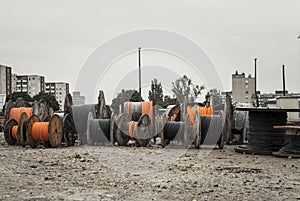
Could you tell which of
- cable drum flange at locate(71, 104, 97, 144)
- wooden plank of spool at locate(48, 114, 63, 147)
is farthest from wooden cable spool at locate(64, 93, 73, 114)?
wooden plank of spool at locate(48, 114, 63, 147)

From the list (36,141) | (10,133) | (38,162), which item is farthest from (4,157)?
(10,133)

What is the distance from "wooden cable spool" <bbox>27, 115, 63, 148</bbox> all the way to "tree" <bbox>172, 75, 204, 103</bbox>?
1632cm

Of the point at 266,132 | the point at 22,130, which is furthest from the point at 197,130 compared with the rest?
the point at 22,130

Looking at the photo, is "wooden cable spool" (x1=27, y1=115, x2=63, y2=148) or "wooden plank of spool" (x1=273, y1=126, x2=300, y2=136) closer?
"wooden plank of spool" (x1=273, y1=126, x2=300, y2=136)

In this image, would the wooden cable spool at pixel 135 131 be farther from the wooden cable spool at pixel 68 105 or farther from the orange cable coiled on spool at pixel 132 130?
the wooden cable spool at pixel 68 105

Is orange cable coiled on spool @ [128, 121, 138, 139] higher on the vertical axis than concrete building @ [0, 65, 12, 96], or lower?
lower

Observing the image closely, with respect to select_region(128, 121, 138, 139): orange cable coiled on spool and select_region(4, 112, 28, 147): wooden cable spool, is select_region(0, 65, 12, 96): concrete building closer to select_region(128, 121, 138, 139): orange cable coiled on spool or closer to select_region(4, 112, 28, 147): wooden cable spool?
select_region(4, 112, 28, 147): wooden cable spool

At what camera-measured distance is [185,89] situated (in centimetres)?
3212

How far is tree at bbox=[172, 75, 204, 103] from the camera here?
101 ft

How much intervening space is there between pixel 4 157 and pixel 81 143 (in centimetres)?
441

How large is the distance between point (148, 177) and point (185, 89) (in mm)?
24769

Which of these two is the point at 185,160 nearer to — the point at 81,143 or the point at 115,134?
the point at 115,134

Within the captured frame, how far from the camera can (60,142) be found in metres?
14.0

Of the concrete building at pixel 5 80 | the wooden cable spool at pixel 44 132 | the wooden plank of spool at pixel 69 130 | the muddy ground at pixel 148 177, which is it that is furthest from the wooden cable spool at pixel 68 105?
the concrete building at pixel 5 80
